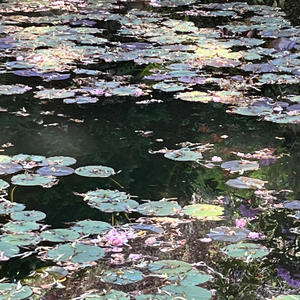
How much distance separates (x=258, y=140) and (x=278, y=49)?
5.68 ft

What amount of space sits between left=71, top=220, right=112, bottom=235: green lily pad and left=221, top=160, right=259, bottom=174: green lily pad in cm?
63

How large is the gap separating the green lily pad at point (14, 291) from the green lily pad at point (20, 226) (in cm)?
26

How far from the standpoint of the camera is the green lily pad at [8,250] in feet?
5.50

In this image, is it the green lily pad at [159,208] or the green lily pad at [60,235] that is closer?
the green lily pad at [60,235]

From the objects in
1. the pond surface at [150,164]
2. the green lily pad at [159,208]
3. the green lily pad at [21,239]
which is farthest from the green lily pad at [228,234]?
the green lily pad at [21,239]

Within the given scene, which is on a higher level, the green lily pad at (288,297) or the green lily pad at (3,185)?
the green lily pad at (3,185)

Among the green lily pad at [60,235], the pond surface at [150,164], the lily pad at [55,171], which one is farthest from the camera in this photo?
the lily pad at [55,171]

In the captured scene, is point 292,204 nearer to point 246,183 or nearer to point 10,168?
point 246,183

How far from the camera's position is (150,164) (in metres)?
2.38

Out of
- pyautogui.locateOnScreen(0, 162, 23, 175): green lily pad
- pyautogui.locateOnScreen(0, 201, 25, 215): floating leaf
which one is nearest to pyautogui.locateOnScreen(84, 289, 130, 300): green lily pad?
pyautogui.locateOnScreen(0, 201, 25, 215): floating leaf

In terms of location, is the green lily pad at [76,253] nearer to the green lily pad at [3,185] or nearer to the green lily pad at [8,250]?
the green lily pad at [8,250]

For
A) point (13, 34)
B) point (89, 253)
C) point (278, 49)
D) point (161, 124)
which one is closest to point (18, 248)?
point (89, 253)

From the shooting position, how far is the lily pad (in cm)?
224

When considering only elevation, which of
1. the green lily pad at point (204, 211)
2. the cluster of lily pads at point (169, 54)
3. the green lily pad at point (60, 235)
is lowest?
the green lily pad at point (204, 211)
